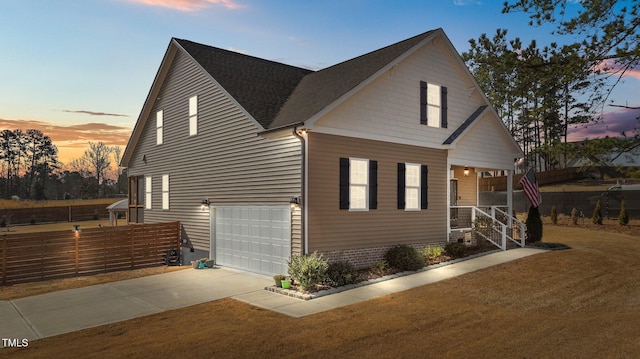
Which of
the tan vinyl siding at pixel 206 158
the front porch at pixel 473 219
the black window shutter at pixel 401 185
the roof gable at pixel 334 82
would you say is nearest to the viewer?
the roof gable at pixel 334 82

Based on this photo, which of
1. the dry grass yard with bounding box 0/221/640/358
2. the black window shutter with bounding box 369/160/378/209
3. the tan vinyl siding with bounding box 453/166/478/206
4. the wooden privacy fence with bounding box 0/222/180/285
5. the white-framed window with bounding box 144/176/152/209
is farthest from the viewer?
the white-framed window with bounding box 144/176/152/209

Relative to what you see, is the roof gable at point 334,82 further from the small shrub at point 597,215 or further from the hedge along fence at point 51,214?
the hedge along fence at point 51,214

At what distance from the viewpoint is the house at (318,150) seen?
12.9 meters

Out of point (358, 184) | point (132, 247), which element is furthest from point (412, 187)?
point (132, 247)

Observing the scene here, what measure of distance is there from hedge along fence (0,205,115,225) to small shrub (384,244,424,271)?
140 feet

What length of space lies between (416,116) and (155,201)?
1311cm

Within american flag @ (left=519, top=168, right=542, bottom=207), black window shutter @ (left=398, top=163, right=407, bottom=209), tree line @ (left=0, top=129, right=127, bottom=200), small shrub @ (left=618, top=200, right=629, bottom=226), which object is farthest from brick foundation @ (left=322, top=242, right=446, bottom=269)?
tree line @ (left=0, top=129, right=127, bottom=200)

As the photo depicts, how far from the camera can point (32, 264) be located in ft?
47.2

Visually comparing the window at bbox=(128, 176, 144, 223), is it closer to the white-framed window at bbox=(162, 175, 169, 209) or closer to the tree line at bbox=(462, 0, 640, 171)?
the white-framed window at bbox=(162, 175, 169, 209)

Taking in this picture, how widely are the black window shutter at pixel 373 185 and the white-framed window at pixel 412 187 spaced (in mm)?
1592

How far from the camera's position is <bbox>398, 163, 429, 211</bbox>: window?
48.9 feet

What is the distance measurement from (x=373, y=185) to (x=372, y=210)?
82 cm

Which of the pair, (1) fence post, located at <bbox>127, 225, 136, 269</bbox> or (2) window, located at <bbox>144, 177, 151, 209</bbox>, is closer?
(1) fence post, located at <bbox>127, 225, 136, 269</bbox>

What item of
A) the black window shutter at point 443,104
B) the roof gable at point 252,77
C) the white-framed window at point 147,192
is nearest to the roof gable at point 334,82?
the roof gable at point 252,77
